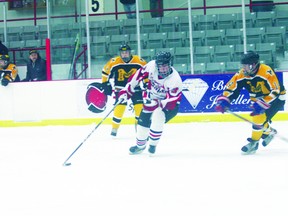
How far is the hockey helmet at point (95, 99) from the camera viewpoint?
10219mm

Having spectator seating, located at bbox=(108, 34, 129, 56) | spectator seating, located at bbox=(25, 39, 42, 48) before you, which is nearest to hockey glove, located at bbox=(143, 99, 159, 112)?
spectator seating, located at bbox=(108, 34, 129, 56)

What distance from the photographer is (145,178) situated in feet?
16.0

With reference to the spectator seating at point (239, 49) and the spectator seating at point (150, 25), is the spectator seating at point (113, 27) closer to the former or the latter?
the spectator seating at point (150, 25)

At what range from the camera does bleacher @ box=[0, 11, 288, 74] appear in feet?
34.1

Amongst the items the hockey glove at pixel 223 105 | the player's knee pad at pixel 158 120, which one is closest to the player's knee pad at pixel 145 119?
the player's knee pad at pixel 158 120

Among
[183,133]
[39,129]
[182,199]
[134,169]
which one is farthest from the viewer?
[39,129]

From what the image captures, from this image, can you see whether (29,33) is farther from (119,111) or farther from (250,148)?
(250,148)

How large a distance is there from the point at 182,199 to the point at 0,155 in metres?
3.30

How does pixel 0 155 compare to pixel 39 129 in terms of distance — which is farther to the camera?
pixel 39 129

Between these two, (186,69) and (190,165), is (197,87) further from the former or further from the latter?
(190,165)

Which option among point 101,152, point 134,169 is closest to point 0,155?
point 101,152

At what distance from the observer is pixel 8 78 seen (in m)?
10.6

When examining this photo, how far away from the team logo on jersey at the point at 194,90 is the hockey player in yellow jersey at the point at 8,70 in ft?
9.38

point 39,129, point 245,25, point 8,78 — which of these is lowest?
point 39,129
